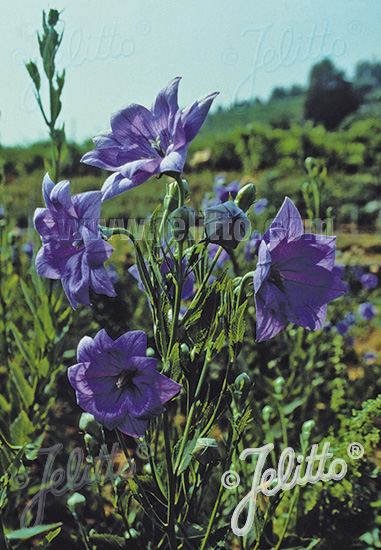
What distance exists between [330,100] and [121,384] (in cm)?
2110

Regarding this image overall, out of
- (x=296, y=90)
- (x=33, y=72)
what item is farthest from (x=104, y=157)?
(x=296, y=90)

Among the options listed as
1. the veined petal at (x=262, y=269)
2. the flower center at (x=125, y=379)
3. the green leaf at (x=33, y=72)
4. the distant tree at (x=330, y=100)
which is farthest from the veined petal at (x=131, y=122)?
the distant tree at (x=330, y=100)

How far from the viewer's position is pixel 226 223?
0.81 meters

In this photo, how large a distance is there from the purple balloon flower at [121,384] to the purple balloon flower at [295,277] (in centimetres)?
21

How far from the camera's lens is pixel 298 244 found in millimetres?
886

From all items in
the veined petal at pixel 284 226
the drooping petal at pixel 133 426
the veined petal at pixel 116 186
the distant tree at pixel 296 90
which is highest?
the distant tree at pixel 296 90

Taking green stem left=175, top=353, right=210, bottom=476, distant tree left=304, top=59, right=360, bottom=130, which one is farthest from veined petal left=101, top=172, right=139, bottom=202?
distant tree left=304, top=59, right=360, bottom=130

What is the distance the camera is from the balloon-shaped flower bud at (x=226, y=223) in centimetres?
81

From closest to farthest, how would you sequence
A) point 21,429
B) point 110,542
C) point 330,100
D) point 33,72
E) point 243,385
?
point 243,385 → point 110,542 → point 21,429 → point 33,72 → point 330,100

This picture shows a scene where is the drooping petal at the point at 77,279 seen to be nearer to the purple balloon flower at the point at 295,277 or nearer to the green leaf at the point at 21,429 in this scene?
the purple balloon flower at the point at 295,277

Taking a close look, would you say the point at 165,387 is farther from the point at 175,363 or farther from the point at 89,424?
the point at 89,424

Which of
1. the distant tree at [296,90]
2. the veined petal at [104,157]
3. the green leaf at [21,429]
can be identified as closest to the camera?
the veined petal at [104,157]

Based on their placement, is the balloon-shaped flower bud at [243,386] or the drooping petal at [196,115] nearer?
the drooping petal at [196,115]

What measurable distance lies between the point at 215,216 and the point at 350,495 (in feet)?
3.39
